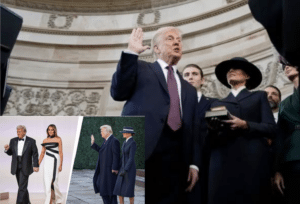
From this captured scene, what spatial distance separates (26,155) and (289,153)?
1332 mm

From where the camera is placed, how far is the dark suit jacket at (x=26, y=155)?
1.18 metres

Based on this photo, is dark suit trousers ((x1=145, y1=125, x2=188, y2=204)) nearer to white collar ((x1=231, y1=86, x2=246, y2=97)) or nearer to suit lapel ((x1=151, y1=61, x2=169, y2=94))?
suit lapel ((x1=151, y1=61, x2=169, y2=94))

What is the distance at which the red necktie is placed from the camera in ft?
4.95

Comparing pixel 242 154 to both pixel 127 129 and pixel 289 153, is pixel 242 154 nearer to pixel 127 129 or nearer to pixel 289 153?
pixel 289 153

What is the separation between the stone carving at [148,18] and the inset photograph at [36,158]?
17.8 feet

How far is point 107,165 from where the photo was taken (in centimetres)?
119

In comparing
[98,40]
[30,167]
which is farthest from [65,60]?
[30,167]

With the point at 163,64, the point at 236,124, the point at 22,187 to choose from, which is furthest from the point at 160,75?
the point at 22,187

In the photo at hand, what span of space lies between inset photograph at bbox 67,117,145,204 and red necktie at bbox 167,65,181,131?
0.32 m

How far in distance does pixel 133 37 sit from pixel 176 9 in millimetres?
4960

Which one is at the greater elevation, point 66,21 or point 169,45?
point 66,21

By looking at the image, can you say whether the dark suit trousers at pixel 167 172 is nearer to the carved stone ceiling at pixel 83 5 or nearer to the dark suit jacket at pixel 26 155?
A: the dark suit jacket at pixel 26 155

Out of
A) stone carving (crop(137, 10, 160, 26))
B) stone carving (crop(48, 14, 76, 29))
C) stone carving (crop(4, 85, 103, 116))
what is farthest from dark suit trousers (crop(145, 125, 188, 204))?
stone carving (crop(48, 14, 76, 29))

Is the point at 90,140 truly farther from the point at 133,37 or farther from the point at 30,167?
the point at 133,37
